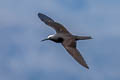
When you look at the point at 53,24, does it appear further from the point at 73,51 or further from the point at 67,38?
the point at 73,51

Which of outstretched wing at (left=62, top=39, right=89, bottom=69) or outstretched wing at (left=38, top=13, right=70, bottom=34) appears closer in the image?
outstretched wing at (left=62, top=39, right=89, bottom=69)

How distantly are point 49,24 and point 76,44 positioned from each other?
7092mm

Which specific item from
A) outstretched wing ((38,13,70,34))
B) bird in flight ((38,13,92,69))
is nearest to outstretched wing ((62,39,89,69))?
bird in flight ((38,13,92,69))

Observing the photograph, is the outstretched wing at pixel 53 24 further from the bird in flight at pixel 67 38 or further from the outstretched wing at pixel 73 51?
the outstretched wing at pixel 73 51

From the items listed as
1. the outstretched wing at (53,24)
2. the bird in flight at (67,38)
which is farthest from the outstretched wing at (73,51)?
the outstretched wing at (53,24)

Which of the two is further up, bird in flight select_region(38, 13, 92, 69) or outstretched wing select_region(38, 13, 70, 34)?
outstretched wing select_region(38, 13, 70, 34)

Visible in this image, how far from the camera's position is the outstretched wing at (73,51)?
37.3 meters

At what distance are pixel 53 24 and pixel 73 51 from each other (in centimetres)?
839

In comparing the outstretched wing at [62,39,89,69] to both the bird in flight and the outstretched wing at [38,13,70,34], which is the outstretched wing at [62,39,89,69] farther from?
the outstretched wing at [38,13,70,34]

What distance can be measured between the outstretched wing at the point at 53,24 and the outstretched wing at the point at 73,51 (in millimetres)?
2981

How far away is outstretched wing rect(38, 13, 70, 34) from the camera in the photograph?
45472 mm

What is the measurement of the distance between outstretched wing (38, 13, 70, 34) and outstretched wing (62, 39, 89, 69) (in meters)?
2.98

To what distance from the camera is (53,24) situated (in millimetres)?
47656

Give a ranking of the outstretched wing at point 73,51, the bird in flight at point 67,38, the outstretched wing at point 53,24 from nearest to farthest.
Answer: the outstretched wing at point 73,51
the bird in flight at point 67,38
the outstretched wing at point 53,24
